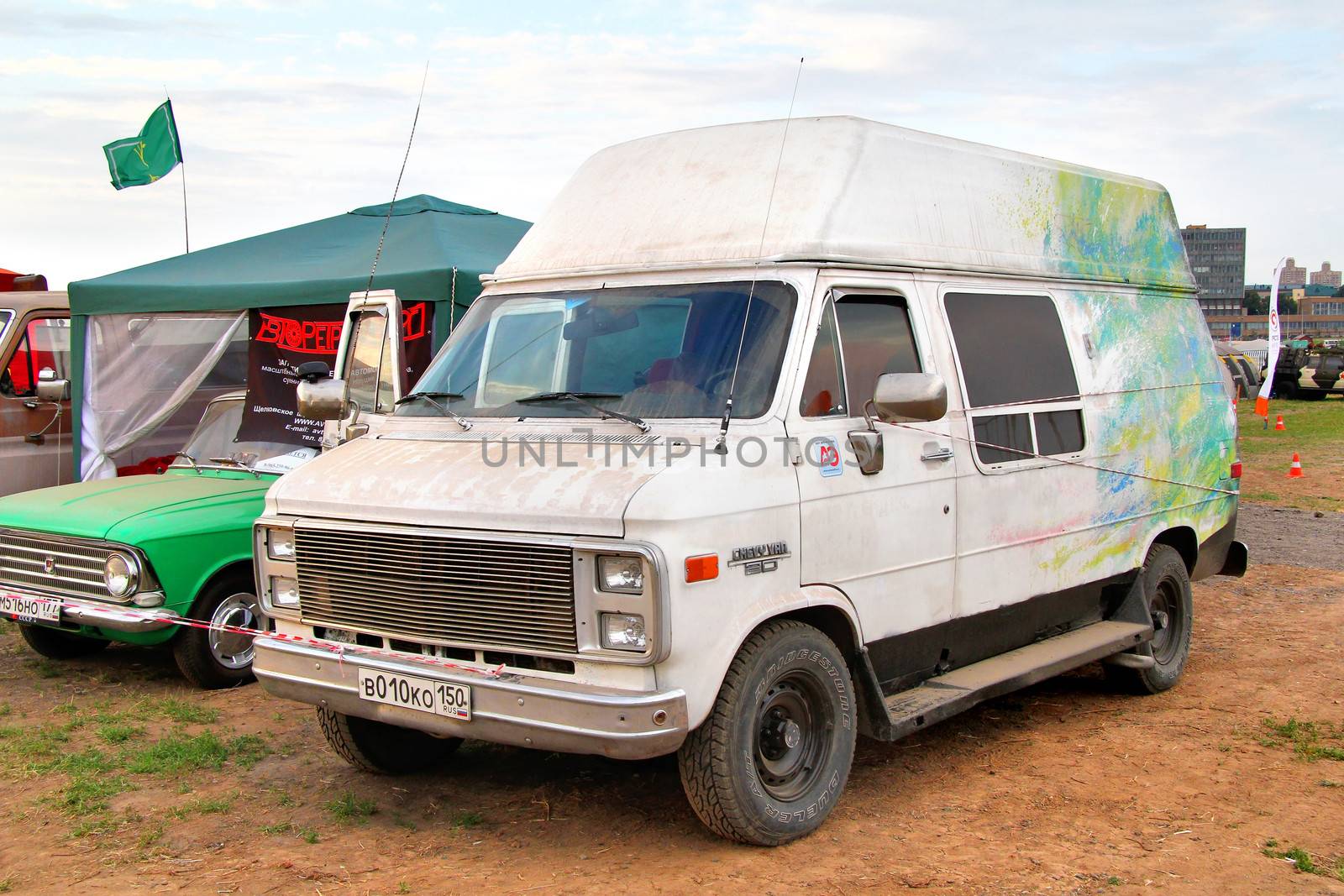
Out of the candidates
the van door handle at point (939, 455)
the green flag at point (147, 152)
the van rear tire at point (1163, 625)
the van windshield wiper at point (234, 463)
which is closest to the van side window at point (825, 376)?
the van door handle at point (939, 455)

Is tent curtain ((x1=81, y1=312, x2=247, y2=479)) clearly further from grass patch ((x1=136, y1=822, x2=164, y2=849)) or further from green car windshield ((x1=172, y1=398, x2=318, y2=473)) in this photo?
grass patch ((x1=136, y1=822, x2=164, y2=849))

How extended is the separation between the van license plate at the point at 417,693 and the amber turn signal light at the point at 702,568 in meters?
0.92

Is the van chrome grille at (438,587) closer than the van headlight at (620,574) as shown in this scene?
No

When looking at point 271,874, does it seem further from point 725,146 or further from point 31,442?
point 31,442

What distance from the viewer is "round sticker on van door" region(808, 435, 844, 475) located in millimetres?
4883

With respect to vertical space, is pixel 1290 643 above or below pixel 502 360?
below

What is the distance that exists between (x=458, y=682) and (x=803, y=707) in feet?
4.60

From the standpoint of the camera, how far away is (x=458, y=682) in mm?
4430

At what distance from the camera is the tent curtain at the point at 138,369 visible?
34.8ft

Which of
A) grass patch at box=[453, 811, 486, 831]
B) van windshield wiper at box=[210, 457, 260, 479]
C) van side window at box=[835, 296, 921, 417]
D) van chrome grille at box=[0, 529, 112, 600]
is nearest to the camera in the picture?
grass patch at box=[453, 811, 486, 831]

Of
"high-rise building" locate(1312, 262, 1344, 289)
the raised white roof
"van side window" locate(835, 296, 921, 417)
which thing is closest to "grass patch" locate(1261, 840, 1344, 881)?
"van side window" locate(835, 296, 921, 417)

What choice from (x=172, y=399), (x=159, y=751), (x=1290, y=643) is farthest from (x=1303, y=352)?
(x=159, y=751)

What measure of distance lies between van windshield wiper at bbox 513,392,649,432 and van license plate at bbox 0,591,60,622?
354cm

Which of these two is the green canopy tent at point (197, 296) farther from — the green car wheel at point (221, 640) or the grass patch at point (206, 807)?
the grass patch at point (206, 807)
